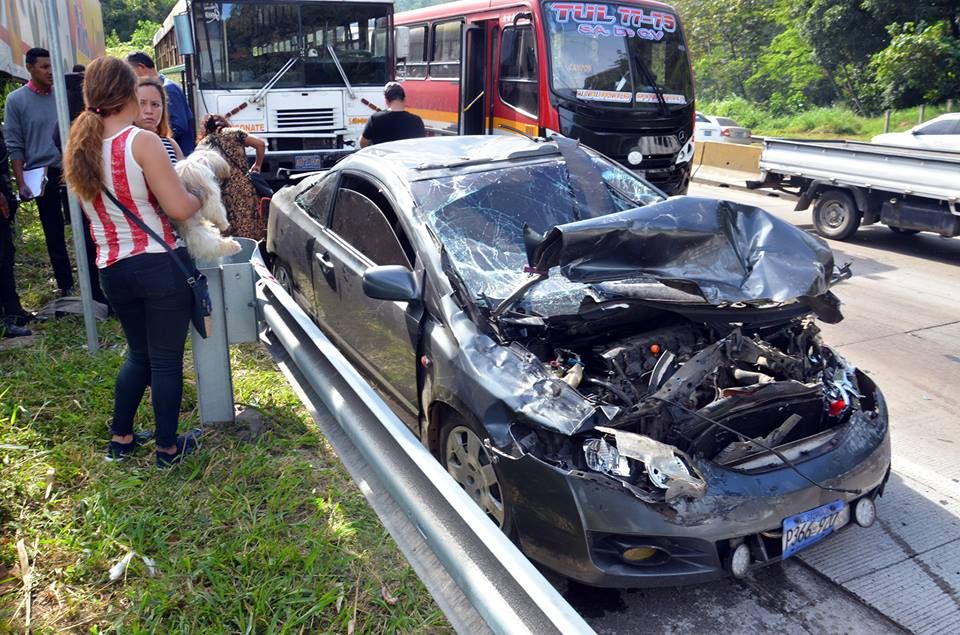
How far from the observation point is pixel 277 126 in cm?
1005

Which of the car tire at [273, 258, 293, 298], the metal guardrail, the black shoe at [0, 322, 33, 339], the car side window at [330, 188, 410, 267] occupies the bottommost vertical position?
the black shoe at [0, 322, 33, 339]

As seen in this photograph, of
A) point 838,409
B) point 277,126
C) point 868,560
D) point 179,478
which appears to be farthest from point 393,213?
point 277,126

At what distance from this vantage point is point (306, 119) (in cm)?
1016

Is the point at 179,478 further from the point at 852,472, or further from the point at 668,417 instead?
the point at 852,472

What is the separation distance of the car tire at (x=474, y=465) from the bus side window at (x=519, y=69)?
7.01 meters

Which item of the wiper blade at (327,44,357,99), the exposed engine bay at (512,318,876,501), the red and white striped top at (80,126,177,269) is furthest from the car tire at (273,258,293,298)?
the wiper blade at (327,44,357,99)

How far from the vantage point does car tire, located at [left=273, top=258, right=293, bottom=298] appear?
568cm

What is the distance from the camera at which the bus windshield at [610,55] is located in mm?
9508

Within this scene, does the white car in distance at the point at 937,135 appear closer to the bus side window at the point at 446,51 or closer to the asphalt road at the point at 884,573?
the bus side window at the point at 446,51

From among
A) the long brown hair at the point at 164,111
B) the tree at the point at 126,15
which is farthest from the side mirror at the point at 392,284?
the tree at the point at 126,15

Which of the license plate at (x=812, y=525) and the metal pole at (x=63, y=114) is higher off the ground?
the metal pole at (x=63, y=114)

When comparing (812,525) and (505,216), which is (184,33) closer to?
(505,216)

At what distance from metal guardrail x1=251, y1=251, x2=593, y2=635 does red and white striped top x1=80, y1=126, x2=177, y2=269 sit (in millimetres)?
911

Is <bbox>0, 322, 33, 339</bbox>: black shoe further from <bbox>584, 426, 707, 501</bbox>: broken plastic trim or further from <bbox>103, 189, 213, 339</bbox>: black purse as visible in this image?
<bbox>584, 426, 707, 501</bbox>: broken plastic trim
